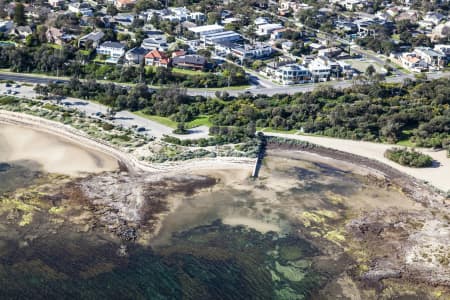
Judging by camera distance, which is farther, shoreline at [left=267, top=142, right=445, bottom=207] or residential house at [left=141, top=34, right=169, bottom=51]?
residential house at [left=141, top=34, right=169, bottom=51]

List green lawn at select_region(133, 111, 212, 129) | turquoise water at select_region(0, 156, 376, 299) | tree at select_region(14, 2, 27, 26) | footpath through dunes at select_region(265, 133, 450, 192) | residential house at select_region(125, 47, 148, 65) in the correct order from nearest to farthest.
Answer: turquoise water at select_region(0, 156, 376, 299) → footpath through dunes at select_region(265, 133, 450, 192) → green lawn at select_region(133, 111, 212, 129) → residential house at select_region(125, 47, 148, 65) → tree at select_region(14, 2, 27, 26)

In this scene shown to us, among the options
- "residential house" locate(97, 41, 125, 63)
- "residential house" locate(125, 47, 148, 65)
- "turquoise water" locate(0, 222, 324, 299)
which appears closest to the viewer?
"turquoise water" locate(0, 222, 324, 299)

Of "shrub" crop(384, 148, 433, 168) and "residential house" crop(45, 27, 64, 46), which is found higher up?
"residential house" crop(45, 27, 64, 46)

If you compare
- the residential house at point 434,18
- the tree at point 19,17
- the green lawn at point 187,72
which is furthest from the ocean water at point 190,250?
the residential house at point 434,18

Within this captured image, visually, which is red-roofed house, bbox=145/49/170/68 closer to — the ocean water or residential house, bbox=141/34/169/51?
residential house, bbox=141/34/169/51

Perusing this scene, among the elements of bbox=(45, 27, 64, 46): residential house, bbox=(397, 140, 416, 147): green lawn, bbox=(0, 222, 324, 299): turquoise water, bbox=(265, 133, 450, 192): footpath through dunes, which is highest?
bbox=(45, 27, 64, 46): residential house

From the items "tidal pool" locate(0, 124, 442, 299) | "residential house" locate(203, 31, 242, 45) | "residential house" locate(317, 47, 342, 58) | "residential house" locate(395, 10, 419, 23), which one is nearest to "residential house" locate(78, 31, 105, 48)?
"residential house" locate(203, 31, 242, 45)
